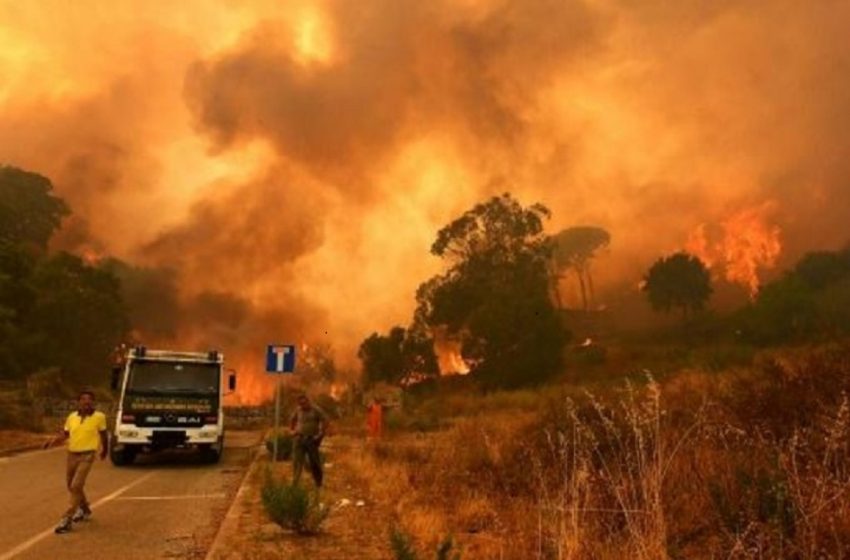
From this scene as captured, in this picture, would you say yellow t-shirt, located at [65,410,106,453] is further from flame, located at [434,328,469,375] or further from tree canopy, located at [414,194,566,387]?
flame, located at [434,328,469,375]

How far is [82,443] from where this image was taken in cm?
1125

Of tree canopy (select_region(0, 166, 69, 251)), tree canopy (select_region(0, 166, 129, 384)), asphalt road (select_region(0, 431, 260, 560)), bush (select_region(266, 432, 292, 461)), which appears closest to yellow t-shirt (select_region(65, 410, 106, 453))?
asphalt road (select_region(0, 431, 260, 560))

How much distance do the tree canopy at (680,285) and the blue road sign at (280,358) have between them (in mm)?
78517

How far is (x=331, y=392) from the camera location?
70000mm

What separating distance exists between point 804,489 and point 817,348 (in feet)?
22.7

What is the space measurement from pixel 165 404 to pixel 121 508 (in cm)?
760

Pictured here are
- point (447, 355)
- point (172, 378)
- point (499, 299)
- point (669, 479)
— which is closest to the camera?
point (669, 479)

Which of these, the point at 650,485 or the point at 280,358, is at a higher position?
the point at 280,358

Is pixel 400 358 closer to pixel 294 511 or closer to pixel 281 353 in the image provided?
pixel 281 353

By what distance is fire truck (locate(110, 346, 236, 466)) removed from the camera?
19625mm

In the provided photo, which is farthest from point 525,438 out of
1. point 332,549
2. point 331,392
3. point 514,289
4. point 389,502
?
point 331,392

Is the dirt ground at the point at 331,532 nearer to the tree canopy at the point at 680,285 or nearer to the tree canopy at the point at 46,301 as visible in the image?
the tree canopy at the point at 46,301

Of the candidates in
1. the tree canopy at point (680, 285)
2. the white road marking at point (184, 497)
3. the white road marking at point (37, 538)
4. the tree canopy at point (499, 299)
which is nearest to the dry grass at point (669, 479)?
the white road marking at point (184, 497)

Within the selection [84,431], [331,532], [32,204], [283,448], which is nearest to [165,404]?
[283,448]
